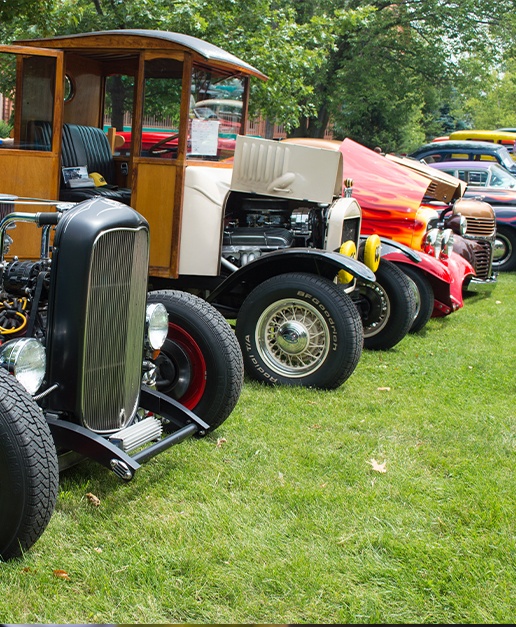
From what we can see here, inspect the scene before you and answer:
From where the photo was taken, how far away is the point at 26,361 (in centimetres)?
361

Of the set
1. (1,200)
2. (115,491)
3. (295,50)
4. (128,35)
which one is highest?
(295,50)

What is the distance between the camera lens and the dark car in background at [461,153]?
16.8 m

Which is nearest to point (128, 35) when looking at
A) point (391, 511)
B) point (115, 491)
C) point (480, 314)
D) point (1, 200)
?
point (1, 200)

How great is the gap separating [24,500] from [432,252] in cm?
675

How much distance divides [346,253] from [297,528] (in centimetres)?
344

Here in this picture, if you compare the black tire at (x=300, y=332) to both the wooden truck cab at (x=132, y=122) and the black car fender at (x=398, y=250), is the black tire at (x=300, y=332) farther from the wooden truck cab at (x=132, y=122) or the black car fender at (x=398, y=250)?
the black car fender at (x=398, y=250)

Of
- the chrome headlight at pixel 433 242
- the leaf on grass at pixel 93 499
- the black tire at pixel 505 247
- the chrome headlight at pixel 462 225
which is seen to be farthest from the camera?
the black tire at pixel 505 247

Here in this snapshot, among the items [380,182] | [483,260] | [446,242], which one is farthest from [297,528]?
[483,260]

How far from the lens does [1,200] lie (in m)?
4.26

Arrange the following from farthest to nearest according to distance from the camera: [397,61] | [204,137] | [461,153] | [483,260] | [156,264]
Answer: [397,61] < [461,153] < [483,260] < [204,137] < [156,264]

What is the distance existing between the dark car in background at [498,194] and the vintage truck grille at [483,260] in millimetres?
2942

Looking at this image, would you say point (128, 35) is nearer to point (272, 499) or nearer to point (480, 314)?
point (272, 499)

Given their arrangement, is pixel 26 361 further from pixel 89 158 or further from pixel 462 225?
pixel 462 225

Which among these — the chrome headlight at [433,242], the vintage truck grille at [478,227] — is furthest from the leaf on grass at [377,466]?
the vintage truck grille at [478,227]
